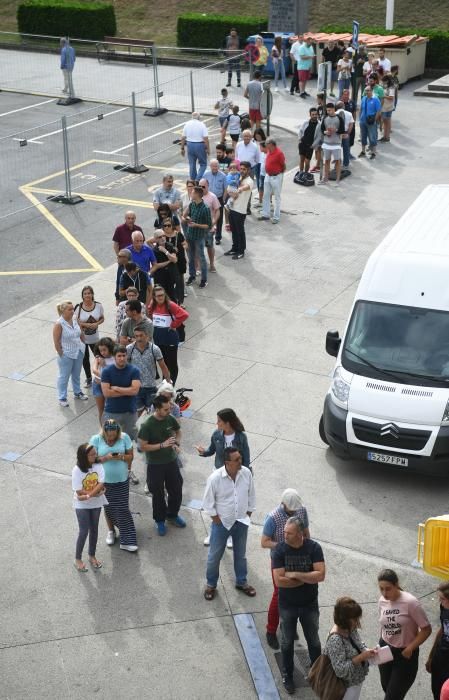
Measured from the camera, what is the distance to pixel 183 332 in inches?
553

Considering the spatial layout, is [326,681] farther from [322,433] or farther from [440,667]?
[322,433]

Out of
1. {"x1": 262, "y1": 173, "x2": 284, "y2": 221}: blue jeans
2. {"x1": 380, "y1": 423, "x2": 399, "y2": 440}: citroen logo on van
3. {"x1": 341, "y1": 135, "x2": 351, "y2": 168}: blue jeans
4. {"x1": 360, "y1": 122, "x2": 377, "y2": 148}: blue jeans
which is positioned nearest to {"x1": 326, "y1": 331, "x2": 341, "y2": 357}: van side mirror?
{"x1": 380, "y1": 423, "x2": 399, "y2": 440}: citroen logo on van

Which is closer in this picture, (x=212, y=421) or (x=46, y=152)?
(x=212, y=421)

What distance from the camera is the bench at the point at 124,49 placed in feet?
114

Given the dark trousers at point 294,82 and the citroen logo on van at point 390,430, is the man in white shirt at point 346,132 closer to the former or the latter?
the dark trousers at point 294,82

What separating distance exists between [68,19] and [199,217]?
24332 millimetres

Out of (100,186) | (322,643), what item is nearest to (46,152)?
(100,186)

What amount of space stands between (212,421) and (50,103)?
20.0m

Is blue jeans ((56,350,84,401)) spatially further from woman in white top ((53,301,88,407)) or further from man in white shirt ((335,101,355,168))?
man in white shirt ((335,101,355,168))

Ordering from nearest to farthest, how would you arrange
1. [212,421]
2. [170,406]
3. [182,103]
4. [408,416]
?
[170,406] < [408,416] < [212,421] < [182,103]

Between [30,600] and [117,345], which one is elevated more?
[117,345]

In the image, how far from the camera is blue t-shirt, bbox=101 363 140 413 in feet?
35.0

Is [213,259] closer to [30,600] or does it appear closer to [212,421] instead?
[212,421]

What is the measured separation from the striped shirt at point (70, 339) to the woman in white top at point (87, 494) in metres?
3.27
